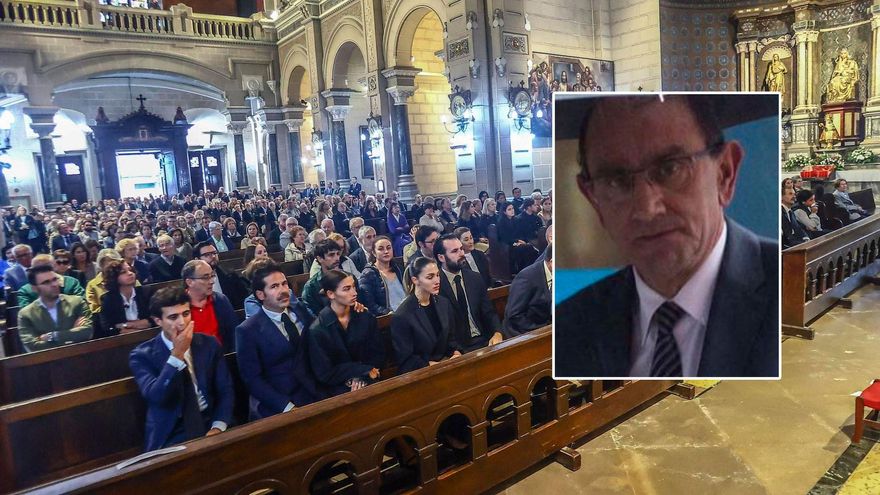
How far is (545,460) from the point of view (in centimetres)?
350

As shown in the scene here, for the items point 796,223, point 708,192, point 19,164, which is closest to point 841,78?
point 796,223

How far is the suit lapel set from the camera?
1517mm

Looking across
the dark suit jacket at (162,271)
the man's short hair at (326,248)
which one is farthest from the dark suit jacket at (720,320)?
the dark suit jacket at (162,271)

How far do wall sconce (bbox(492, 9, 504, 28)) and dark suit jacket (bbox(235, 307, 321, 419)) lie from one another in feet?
34.0

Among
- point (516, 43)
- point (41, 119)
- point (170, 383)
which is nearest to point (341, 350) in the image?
point (170, 383)

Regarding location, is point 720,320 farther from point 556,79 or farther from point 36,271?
point 556,79

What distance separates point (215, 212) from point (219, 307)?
11.5 metres

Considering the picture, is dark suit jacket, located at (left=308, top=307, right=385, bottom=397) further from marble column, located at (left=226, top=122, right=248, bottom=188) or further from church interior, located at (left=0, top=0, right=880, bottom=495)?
marble column, located at (left=226, top=122, right=248, bottom=188)

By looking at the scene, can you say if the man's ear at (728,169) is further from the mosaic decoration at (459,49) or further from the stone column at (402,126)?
the stone column at (402,126)

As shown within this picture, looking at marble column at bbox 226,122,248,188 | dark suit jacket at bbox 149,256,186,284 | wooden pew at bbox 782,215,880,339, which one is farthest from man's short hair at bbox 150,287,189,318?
marble column at bbox 226,122,248,188

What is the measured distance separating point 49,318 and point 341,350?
251 cm

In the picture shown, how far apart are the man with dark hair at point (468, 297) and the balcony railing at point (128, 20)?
19.8 metres

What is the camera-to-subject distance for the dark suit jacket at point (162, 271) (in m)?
6.43

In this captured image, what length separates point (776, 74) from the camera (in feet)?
49.0
